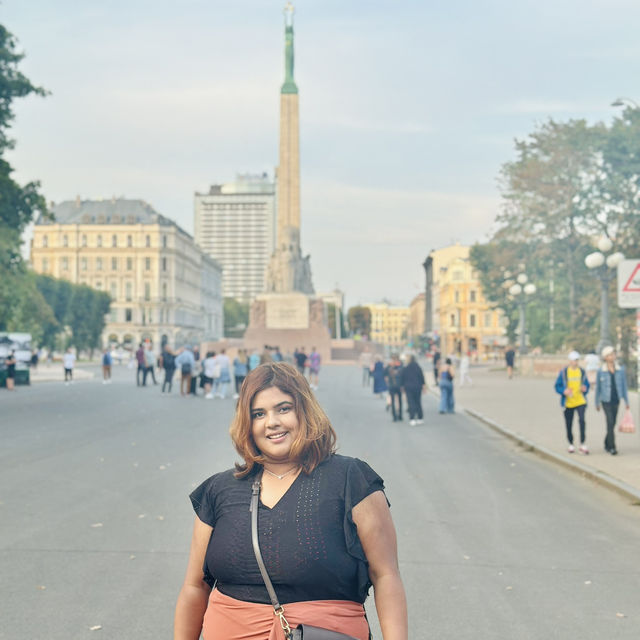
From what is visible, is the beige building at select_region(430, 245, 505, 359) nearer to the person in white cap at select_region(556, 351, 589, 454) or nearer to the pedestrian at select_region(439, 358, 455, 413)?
the pedestrian at select_region(439, 358, 455, 413)

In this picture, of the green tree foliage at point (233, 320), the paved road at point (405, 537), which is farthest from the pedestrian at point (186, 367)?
the green tree foliage at point (233, 320)

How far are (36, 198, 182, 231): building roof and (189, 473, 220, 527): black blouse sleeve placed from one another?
13066 cm

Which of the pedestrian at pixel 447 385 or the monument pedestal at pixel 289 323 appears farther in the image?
the monument pedestal at pixel 289 323

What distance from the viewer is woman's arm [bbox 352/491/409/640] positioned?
3016 millimetres

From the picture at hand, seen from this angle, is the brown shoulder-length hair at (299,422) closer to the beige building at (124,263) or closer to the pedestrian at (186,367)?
the pedestrian at (186,367)

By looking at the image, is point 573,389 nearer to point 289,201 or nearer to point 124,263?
point 289,201

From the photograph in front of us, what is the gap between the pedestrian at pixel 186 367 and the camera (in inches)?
1244

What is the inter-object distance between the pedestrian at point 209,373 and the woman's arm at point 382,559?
2793 cm

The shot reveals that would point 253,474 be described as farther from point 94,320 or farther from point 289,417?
point 94,320

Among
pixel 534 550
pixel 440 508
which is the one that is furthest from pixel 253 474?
pixel 440 508

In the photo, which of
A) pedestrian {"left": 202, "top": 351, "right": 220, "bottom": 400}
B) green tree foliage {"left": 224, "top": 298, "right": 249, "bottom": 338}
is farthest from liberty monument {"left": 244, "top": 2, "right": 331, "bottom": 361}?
green tree foliage {"left": 224, "top": 298, "right": 249, "bottom": 338}

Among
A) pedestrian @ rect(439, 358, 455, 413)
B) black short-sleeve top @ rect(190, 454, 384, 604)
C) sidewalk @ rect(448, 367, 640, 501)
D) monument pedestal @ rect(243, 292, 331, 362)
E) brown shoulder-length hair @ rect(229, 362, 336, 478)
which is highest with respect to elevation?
monument pedestal @ rect(243, 292, 331, 362)

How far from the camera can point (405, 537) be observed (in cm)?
828

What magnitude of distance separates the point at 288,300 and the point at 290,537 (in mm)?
72934
